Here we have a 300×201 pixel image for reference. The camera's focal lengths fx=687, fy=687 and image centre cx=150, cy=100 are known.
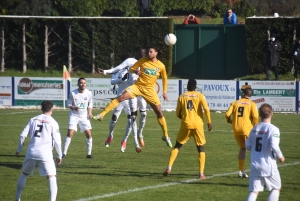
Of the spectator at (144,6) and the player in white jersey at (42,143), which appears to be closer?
the player in white jersey at (42,143)

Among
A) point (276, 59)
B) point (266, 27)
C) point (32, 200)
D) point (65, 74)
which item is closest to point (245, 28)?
point (266, 27)

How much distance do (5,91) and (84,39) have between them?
1004cm

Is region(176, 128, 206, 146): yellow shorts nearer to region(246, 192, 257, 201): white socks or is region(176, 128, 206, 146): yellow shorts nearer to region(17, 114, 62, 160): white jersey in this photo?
region(17, 114, 62, 160): white jersey

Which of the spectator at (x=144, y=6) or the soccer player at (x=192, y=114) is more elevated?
the spectator at (x=144, y=6)

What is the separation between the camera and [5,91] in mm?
34594

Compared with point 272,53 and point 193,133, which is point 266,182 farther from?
point 272,53

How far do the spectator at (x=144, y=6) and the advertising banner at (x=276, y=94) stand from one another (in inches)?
510

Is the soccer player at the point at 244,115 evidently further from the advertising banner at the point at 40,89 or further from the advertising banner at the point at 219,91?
the advertising banner at the point at 40,89

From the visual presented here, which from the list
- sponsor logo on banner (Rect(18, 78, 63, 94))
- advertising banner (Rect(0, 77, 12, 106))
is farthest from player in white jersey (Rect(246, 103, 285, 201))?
advertising banner (Rect(0, 77, 12, 106))

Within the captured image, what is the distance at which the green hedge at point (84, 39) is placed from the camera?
1660 inches

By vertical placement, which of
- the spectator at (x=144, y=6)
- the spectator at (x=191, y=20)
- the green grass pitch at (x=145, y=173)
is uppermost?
the spectator at (x=144, y=6)

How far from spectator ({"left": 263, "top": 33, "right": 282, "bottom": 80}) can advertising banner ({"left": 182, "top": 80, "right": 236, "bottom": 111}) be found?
543 centimetres

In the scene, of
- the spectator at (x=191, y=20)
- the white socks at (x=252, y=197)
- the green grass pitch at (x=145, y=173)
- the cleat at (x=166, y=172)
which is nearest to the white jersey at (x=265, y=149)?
the white socks at (x=252, y=197)

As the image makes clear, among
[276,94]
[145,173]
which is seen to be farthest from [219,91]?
[145,173]
